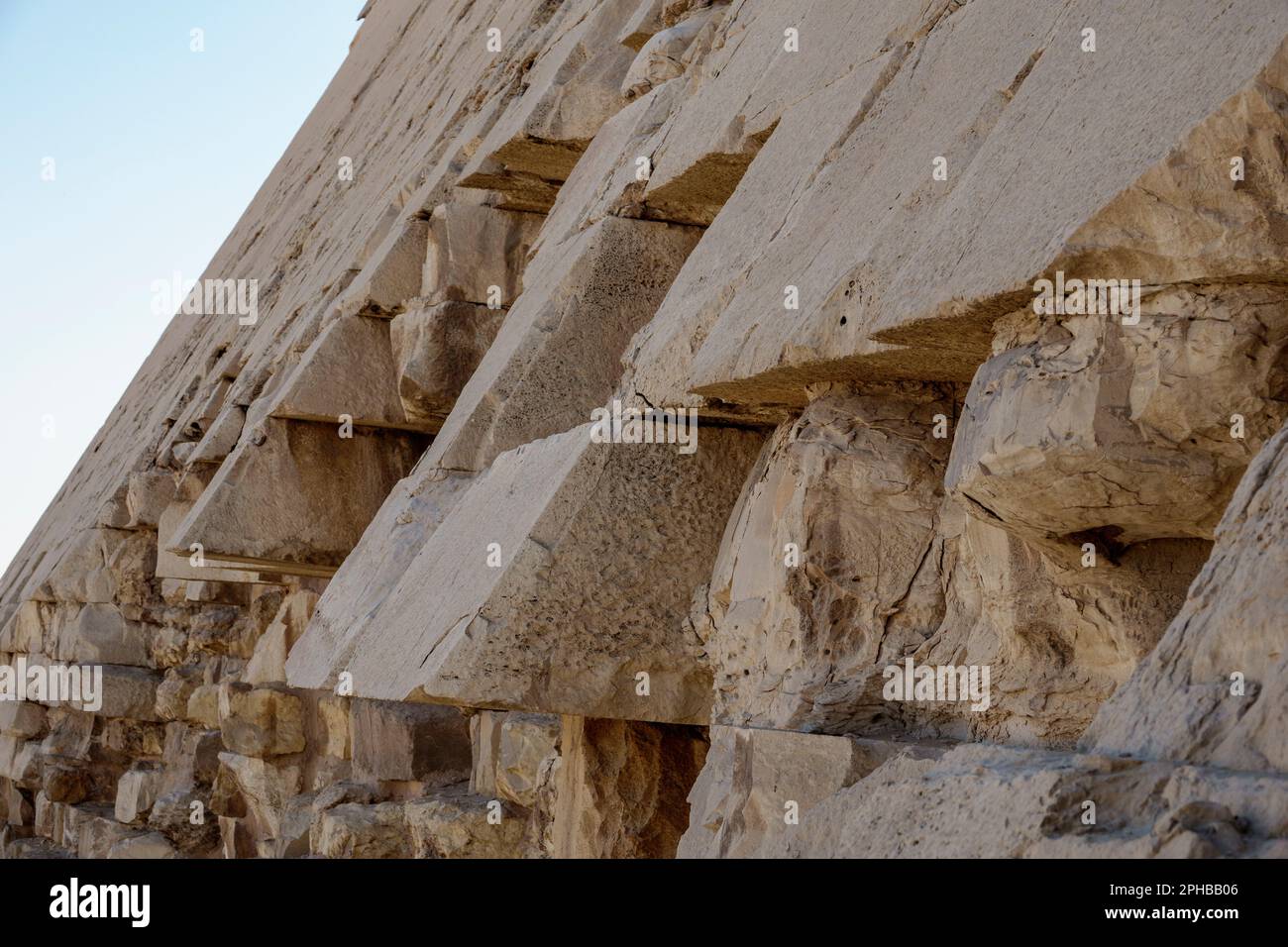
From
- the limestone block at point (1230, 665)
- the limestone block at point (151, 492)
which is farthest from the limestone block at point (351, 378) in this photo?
the limestone block at point (1230, 665)

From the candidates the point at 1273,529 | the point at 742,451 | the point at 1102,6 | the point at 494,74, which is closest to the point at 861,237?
the point at 1102,6

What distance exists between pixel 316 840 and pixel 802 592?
372 cm

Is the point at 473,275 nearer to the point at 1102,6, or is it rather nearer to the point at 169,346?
the point at 1102,6

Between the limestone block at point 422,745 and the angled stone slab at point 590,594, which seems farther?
the limestone block at point 422,745

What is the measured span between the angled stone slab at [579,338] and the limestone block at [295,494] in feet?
5.55

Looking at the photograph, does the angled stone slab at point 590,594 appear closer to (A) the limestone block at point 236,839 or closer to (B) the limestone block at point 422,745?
(B) the limestone block at point 422,745

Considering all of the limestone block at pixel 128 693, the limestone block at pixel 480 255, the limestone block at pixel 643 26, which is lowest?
the limestone block at pixel 128 693

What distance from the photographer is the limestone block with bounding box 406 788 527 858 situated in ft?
15.8

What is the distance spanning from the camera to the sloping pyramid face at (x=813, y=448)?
188 centimetres

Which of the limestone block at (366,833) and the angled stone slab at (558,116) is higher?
the angled stone slab at (558,116)

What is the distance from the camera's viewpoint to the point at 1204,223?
1.92 meters

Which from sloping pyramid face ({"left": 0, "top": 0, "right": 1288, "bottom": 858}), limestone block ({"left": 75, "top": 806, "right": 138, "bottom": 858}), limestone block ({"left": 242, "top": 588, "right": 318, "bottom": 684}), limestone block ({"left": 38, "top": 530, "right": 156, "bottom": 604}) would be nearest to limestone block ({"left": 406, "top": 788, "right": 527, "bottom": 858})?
sloping pyramid face ({"left": 0, "top": 0, "right": 1288, "bottom": 858})

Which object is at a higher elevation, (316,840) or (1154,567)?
(1154,567)

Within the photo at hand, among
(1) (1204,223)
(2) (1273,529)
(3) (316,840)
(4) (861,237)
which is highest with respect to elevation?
(4) (861,237)
